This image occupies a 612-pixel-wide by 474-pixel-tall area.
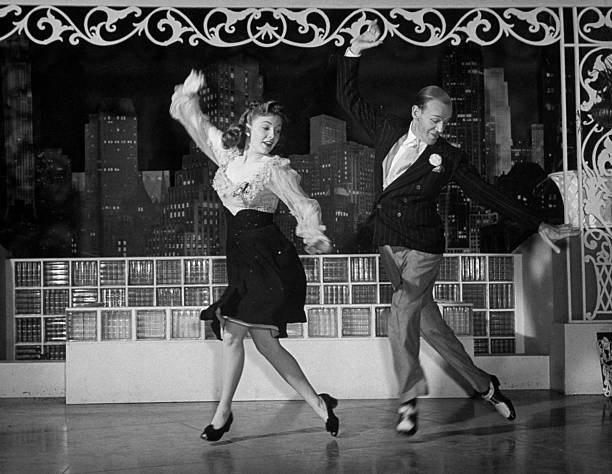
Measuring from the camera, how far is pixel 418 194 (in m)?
6.42

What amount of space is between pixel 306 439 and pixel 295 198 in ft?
4.74

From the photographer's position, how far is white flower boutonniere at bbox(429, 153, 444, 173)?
21.0 ft

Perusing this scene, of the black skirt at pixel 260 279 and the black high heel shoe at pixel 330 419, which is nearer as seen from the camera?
the black high heel shoe at pixel 330 419

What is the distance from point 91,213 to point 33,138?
31.7 inches

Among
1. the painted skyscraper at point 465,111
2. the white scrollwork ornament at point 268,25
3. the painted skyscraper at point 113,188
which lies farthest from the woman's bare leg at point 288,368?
the painted skyscraper at point 465,111

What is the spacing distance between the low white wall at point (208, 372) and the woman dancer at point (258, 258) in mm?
1609

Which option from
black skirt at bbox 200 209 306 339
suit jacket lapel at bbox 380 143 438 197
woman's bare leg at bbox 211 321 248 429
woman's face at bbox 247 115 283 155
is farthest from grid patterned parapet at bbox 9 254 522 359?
woman's bare leg at bbox 211 321 248 429

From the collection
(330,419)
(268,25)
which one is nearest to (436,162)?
(330,419)

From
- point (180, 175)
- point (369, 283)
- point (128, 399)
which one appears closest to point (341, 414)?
point (128, 399)

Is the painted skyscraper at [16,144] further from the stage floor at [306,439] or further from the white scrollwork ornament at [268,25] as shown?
the stage floor at [306,439]

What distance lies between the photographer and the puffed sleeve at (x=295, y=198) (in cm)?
625

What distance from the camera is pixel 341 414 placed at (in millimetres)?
6832

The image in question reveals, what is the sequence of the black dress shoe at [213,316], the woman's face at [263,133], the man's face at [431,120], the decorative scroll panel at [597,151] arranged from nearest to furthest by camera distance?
the black dress shoe at [213,316]
the woman's face at [263,133]
the man's face at [431,120]
the decorative scroll panel at [597,151]

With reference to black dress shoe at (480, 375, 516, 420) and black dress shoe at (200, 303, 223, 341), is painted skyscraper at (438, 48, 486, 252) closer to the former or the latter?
black dress shoe at (480, 375, 516, 420)
